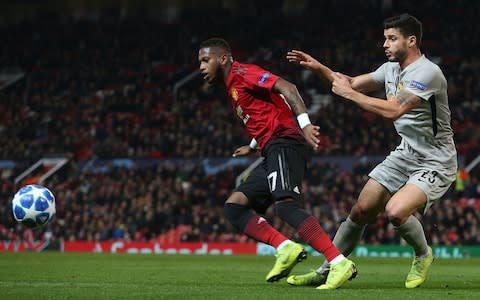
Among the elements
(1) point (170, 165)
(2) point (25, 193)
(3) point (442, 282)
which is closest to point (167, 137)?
(1) point (170, 165)

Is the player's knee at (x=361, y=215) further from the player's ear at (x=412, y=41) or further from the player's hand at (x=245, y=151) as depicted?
the player's ear at (x=412, y=41)

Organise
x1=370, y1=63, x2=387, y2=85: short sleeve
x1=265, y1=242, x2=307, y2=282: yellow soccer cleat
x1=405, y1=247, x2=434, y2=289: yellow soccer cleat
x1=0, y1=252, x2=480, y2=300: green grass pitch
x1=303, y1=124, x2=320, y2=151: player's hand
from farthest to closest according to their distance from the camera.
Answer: x1=370, y1=63, x2=387, y2=85: short sleeve → x1=405, y1=247, x2=434, y2=289: yellow soccer cleat → x1=265, y1=242, x2=307, y2=282: yellow soccer cleat → x1=303, y1=124, x2=320, y2=151: player's hand → x1=0, y1=252, x2=480, y2=300: green grass pitch

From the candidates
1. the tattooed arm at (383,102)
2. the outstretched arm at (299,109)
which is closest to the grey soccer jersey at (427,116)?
the tattooed arm at (383,102)

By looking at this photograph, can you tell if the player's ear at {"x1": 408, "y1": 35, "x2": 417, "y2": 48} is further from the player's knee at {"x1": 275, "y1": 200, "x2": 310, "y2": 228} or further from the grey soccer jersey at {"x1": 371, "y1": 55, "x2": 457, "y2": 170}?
the player's knee at {"x1": 275, "y1": 200, "x2": 310, "y2": 228}

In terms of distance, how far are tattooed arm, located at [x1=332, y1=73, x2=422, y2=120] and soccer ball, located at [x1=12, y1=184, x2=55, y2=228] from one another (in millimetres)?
5199

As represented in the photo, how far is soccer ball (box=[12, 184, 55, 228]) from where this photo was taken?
11.7m

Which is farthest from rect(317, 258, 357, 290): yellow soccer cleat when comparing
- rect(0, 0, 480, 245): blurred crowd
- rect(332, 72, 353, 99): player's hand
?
rect(0, 0, 480, 245): blurred crowd

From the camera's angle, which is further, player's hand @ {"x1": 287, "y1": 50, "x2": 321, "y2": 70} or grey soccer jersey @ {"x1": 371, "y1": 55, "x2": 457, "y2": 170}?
player's hand @ {"x1": 287, "y1": 50, "x2": 321, "y2": 70}

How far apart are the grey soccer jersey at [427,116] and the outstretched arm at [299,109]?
2.91 feet

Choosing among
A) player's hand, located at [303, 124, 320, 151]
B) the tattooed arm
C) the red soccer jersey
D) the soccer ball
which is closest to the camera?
player's hand, located at [303, 124, 320, 151]

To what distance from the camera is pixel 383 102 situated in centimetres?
770

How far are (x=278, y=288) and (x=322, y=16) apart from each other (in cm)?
2645

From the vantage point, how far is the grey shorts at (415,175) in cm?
817

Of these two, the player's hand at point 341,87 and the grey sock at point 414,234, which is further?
the grey sock at point 414,234
